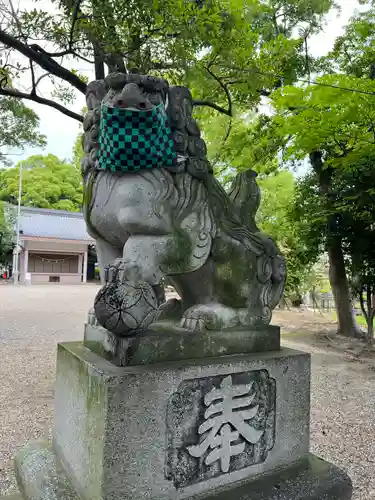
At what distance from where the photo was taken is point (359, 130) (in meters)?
4.57

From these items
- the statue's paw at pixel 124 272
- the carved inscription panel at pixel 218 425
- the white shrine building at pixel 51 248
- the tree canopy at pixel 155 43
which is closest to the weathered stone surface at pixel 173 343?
the carved inscription panel at pixel 218 425

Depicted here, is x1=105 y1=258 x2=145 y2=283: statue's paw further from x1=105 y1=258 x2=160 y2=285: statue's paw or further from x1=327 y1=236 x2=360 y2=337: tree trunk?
x1=327 y1=236 x2=360 y2=337: tree trunk

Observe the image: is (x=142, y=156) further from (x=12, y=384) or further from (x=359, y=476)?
(x=12, y=384)

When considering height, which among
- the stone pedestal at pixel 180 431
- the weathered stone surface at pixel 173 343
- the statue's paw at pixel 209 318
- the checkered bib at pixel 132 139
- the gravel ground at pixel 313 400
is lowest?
the gravel ground at pixel 313 400

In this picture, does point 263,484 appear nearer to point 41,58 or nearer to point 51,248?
point 41,58

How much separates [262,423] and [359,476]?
4.67 ft

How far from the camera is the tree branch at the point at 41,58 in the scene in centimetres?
375

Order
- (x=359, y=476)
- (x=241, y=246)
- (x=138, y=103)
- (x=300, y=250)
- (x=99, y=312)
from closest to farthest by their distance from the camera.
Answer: (x=99, y=312) < (x=138, y=103) < (x=241, y=246) < (x=359, y=476) < (x=300, y=250)

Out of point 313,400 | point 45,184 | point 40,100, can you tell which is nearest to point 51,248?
point 45,184

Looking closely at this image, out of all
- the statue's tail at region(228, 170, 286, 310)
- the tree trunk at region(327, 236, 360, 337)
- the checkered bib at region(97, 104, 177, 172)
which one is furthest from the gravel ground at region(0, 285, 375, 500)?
the checkered bib at region(97, 104, 177, 172)

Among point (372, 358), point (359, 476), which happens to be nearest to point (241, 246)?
→ point (359, 476)

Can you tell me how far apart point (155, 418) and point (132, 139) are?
1.02 metres

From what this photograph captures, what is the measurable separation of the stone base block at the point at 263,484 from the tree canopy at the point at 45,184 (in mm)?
21876

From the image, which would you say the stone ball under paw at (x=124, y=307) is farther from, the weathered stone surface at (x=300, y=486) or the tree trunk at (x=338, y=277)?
the tree trunk at (x=338, y=277)
